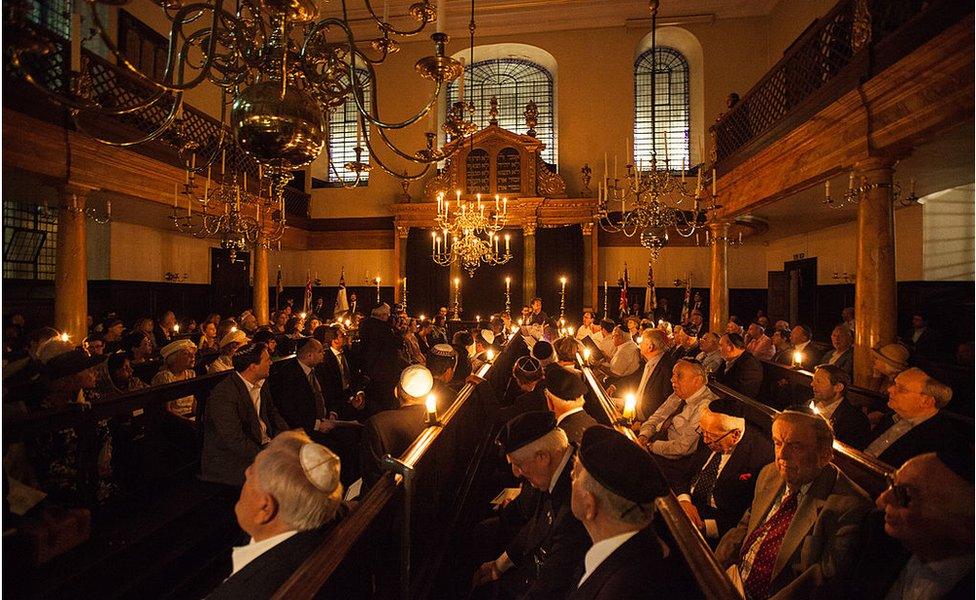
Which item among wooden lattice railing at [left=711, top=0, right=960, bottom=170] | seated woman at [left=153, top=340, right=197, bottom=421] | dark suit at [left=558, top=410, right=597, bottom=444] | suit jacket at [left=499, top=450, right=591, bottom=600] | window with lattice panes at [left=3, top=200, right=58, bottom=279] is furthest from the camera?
window with lattice panes at [left=3, top=200, right=58, bottom=279]

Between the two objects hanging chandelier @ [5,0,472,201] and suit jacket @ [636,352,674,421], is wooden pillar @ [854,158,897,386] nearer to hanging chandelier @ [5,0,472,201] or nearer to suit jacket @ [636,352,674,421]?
suit jacket @ [636,352,674,421]

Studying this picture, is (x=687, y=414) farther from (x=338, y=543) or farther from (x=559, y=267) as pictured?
(x=559, y=267)

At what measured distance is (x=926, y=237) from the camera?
9219 mm

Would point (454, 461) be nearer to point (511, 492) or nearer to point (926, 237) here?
point (511, 492)

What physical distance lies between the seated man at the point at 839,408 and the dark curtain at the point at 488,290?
12.2 meters

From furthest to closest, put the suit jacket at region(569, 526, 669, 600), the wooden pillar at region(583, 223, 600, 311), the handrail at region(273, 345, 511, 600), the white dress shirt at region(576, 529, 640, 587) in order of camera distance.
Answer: the wooden pillar at region(583, 223, 600, 311)
the white dress shirt at region(576, 529, 640, 587)
the suit jacket at region(569, 526, 669, 600)
the handrail at region(273, 345, 511, 600)

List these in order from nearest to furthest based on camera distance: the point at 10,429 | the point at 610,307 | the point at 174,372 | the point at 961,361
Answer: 1. the point at 10,429
2. the point at 174,372
3. the point at 961,361
4. the point at 610,307

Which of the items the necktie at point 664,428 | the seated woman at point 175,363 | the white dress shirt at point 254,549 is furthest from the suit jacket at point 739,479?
the seated woman at point 175,363

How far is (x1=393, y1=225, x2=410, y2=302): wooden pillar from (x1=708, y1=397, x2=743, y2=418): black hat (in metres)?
13.7

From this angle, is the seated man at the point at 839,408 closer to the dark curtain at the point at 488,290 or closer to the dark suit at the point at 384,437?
the dark suit at the point at 384,437

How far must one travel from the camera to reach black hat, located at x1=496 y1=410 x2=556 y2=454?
101 inches

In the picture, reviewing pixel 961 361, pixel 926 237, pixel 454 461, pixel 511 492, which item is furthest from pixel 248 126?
pixel 926 237

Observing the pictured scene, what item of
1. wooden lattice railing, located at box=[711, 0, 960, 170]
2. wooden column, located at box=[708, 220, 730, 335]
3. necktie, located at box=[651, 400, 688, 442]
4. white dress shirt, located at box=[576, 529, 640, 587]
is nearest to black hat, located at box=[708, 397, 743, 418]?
white dress shirt, located at box=[576, 529, 640, 587]

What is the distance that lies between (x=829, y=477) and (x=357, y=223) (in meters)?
16.6
